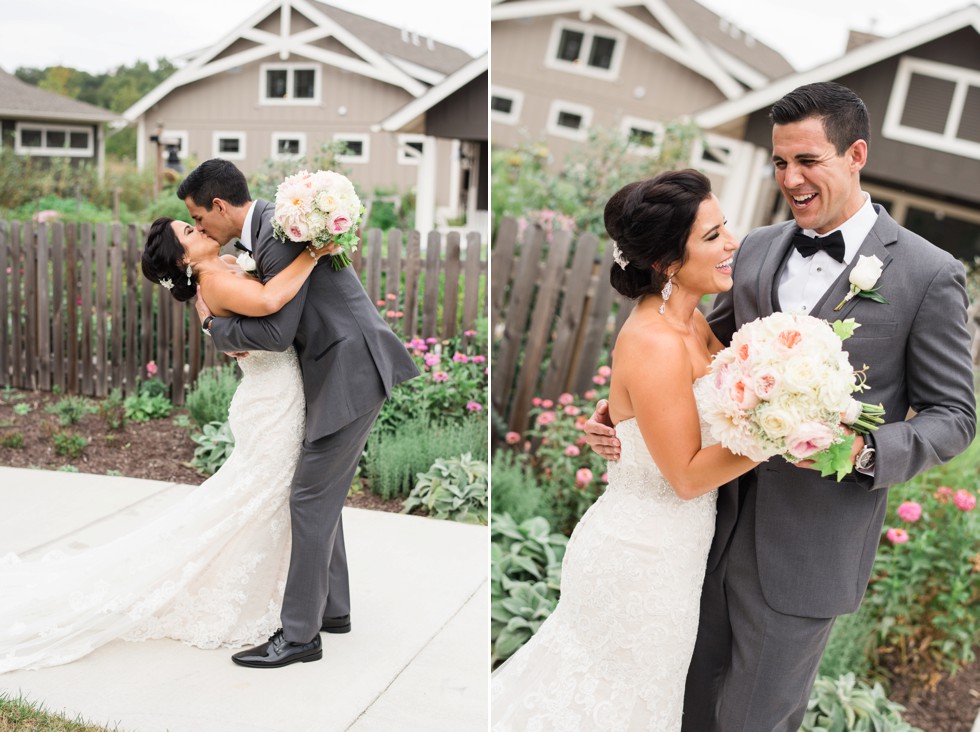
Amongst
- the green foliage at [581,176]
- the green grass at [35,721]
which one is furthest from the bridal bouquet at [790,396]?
the green foliage at [581,176]

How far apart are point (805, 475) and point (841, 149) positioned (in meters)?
0.81

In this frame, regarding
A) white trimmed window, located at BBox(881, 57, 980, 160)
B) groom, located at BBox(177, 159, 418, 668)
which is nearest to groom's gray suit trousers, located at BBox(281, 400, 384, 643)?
groom, located at BBox(177, 159, 418, 668)

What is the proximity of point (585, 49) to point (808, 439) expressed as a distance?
18.4m

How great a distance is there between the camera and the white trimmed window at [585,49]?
1878cm

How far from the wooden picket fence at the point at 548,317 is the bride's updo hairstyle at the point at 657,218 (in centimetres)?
305

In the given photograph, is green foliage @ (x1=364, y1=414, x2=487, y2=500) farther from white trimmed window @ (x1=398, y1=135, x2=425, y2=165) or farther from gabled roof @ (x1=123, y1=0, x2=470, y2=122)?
gabled roof @ (x1=123, y1=0, x2=470, y2=122)

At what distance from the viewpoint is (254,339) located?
3.15 meters

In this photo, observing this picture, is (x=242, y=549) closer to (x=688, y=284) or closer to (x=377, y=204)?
(x=688, y=284)

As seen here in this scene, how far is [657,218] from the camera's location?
2.27m

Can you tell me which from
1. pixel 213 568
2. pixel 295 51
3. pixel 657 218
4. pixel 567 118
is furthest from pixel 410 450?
pixel 295 51

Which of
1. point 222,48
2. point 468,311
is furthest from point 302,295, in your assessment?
point 222,48

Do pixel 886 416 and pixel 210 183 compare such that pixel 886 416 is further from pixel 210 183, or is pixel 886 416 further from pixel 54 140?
pixel 54 140

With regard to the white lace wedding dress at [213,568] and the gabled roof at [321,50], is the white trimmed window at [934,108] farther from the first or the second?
the white lace wedding dress at [213,568]

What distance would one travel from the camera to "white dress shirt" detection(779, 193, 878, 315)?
7.36 feet
